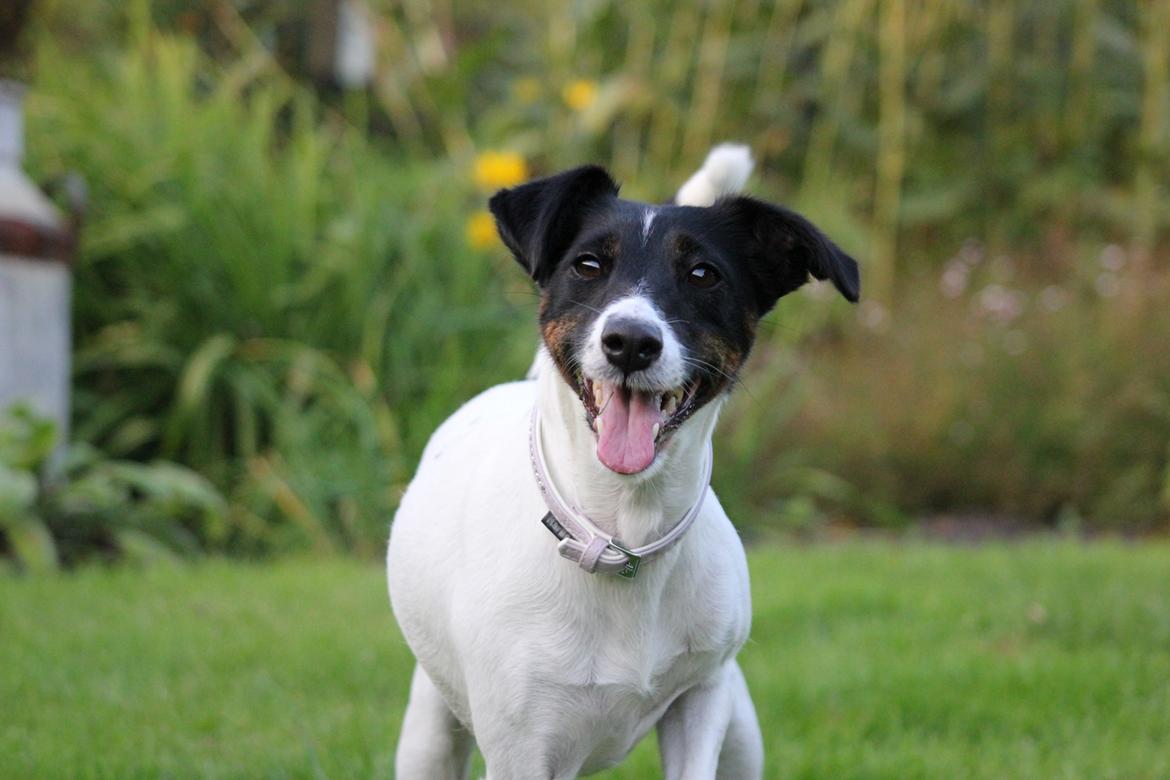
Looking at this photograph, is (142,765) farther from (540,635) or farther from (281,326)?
(281,326)

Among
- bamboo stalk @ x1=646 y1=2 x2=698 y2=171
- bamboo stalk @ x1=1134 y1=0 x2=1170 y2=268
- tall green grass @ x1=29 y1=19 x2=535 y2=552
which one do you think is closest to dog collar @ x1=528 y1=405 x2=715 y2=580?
tall green grass @ x1=29 y1=19 x2=535 y2=552

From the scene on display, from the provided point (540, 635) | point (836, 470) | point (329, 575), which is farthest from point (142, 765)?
point (836, 470)

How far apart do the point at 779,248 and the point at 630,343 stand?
73cm

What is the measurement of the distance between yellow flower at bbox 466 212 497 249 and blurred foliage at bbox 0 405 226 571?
6.93 feet

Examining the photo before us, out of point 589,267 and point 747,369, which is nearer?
point 589,267

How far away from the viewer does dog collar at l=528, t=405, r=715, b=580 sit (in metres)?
→ 2.72

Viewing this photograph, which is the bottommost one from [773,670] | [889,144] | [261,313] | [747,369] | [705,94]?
[773,670]

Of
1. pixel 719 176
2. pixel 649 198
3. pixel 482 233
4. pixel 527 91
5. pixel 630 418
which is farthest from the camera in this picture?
pixel 527 91

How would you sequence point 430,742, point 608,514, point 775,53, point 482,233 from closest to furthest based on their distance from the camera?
point 608,514 < point 430,742 < point 482,233 < point 775,53

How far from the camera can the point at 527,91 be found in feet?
31.8

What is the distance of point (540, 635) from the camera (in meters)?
2.74

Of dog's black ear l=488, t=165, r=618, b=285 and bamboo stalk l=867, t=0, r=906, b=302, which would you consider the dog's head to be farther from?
bamboo stalk l=867, t=0, r=906, b=302

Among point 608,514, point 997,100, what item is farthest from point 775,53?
point 608,514

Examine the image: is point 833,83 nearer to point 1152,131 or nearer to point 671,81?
point 671,81
